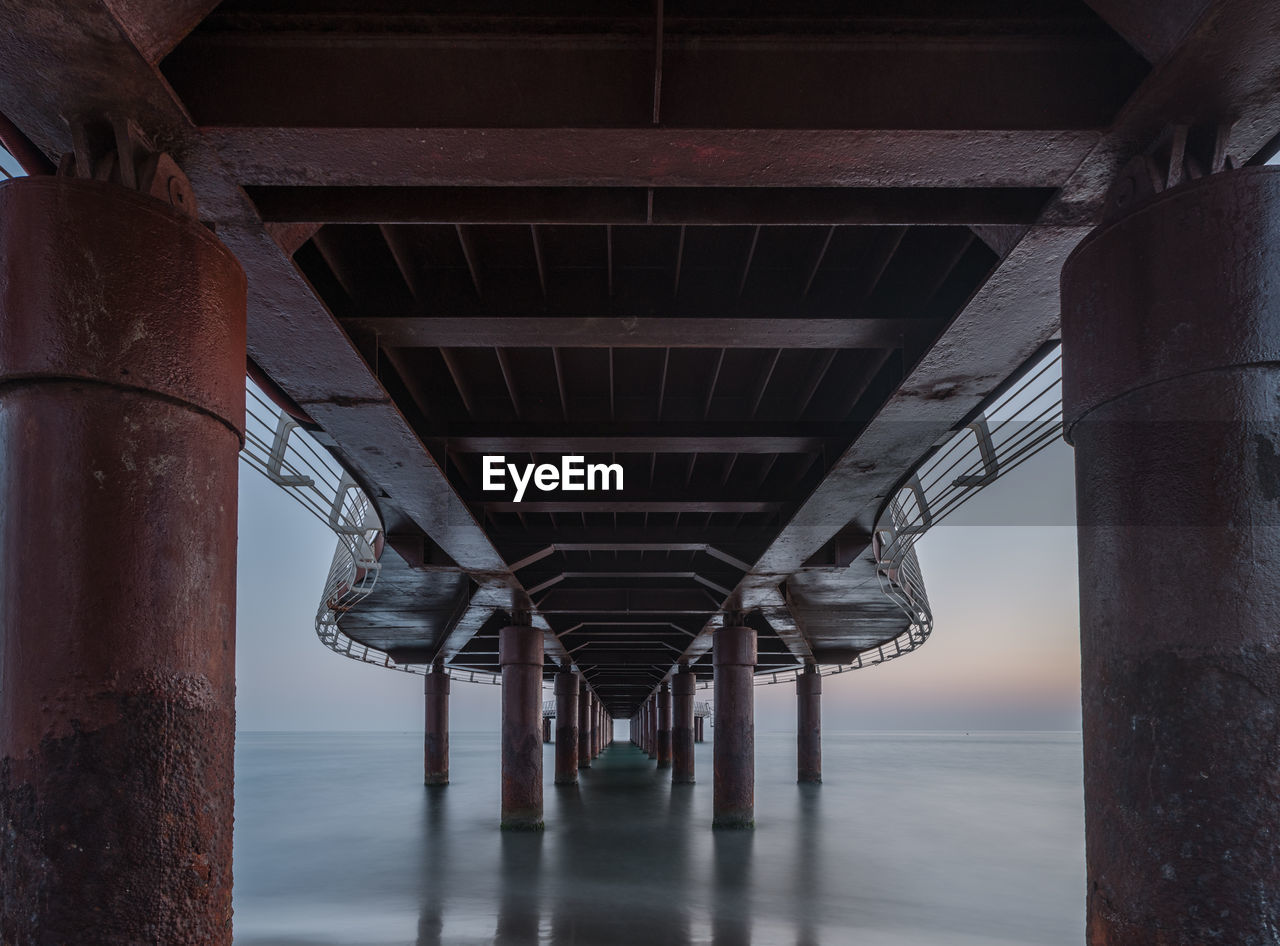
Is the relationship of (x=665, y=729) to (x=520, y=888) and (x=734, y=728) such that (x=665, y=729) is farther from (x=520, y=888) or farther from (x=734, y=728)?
(x=520, y=888)

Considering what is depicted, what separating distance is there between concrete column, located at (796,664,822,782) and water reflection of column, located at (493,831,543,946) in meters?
19.9

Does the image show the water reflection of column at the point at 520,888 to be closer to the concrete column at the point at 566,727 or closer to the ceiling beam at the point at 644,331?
the ceiling beam at the point at 644,331

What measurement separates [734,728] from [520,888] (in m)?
8.16

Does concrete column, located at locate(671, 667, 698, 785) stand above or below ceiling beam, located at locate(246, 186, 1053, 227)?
below

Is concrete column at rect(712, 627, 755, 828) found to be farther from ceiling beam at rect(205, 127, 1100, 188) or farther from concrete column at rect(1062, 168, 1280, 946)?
concrete column at rect(1062, 168, 1280, 946)

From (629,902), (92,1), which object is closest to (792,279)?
(92,1)

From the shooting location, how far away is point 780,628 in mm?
30703

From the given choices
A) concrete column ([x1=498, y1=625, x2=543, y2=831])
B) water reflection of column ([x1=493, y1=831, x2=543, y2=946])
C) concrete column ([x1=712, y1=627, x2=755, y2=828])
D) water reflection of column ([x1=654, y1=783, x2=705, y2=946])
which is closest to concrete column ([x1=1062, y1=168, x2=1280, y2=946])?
water reflection of column ([x1=654, y1=783, x2=705, y2=946])

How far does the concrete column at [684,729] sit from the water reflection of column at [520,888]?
19.5 metres

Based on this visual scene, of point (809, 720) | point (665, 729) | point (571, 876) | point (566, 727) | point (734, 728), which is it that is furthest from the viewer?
point (665, 729)

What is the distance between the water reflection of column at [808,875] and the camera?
1566cm

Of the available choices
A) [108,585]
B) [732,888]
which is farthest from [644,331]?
[732,888]

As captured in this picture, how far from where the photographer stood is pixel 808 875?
20547 millimetres

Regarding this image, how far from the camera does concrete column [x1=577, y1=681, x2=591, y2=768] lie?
2330 inches
